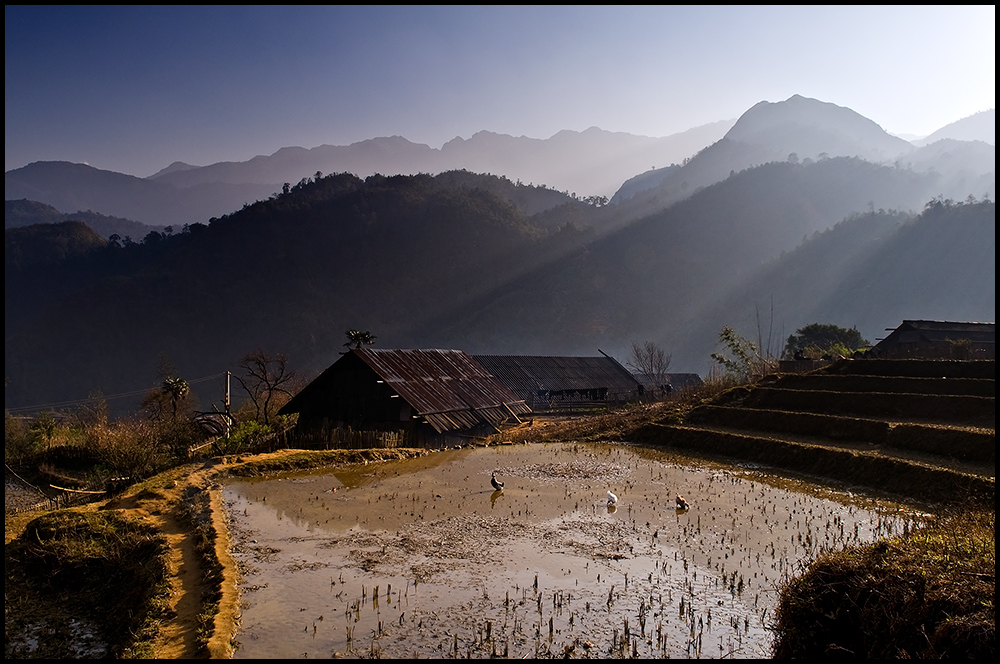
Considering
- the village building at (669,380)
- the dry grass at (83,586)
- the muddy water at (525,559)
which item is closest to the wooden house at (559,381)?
the village building at (669,380)

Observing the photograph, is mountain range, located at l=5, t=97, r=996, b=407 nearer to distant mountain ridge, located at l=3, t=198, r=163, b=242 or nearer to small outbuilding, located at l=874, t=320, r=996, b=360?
distant mountain ridge, located at l=3, t=198, r=163, b=242

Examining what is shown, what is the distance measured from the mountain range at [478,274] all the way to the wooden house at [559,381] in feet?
104

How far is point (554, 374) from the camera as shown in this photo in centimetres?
4319

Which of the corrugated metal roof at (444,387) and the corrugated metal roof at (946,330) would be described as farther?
the corrugated metal roof at (946,330)

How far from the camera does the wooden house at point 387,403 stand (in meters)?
22.7

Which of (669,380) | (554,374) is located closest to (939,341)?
(554,374)

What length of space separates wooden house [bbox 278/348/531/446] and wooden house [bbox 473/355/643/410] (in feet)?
37.6

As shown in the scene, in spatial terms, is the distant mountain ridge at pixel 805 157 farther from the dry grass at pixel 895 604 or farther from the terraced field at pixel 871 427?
the dry grass at pixel 895 604

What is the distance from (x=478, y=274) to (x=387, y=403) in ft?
276

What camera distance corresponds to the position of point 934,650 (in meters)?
5.75

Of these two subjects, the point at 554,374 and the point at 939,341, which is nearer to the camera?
the point at 939,341

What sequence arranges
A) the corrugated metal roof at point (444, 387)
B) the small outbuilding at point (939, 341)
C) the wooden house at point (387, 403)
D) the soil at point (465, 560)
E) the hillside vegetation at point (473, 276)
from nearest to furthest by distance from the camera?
1. the soil at point (465, 560)
2. the wooden house at point (387, 403)
3. the corrugated metal roof at point (444, 387)
4. the small outbuilding at point (939, 341)
5. the hillside vegetation at point (473, 276)

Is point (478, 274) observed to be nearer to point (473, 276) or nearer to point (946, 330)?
point (473, 276)

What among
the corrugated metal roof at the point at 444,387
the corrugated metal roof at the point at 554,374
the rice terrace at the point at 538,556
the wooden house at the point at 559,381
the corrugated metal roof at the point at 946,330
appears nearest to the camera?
the rice terrace at the point at 538,556
